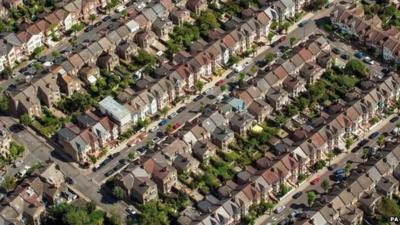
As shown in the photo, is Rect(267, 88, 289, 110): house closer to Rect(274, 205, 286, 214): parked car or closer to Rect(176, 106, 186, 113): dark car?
Rect(176, 106, 186, 113): dark car

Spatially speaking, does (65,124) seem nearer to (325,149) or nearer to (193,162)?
(193,162)

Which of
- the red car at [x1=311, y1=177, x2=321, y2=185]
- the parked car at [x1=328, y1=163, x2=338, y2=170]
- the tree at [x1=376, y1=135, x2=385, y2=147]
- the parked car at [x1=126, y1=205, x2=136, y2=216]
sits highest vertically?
the tree at [x1=376, y1=135, x2=385, y2=147]

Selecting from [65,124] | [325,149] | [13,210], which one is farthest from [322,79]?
[13,210]

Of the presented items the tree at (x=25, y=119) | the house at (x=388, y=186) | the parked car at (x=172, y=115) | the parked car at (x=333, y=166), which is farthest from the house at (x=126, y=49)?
the house at (x=388, y=186)

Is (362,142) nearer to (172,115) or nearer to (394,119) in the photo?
(394,119)

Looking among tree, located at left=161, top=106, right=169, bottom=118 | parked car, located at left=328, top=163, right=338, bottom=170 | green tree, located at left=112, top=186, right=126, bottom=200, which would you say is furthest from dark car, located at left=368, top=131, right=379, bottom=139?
green tree, located at left=112, top=186, right=126, bottom=200

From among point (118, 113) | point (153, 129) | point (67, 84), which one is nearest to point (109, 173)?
point (118, 113)
